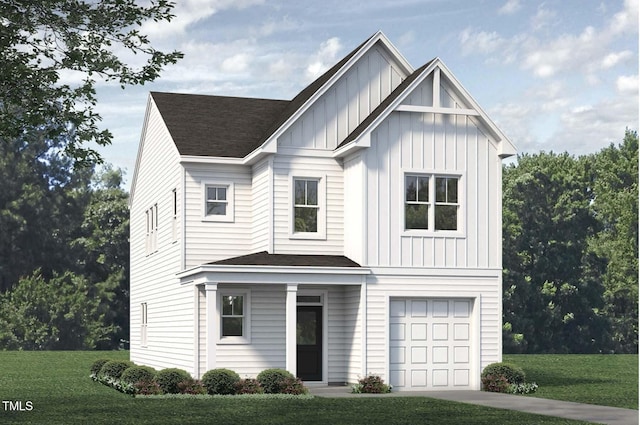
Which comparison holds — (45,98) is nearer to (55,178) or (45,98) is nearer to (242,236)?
(242,236)

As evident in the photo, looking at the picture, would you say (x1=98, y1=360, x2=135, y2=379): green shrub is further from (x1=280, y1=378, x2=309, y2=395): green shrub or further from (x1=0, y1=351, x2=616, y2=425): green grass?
(x1=280, y1=378, x2=309, y2=395): green shrub

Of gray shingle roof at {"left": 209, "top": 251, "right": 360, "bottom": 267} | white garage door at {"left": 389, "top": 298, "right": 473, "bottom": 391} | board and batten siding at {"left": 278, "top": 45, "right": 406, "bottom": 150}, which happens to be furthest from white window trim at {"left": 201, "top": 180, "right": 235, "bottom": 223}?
white garage door at {"left": 389, "top": 298, "right": 473, "bottom": 391}

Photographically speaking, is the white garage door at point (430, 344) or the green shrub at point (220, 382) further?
the white garage door at point (430, 344)

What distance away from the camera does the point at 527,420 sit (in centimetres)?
2183

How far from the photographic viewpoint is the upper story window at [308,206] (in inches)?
1244

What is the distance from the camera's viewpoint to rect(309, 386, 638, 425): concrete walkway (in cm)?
2273

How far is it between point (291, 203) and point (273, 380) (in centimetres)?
541

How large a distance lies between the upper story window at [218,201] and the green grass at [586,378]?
402 inches

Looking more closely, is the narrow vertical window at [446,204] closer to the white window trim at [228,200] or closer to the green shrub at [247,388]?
the white window trim at [228,200]

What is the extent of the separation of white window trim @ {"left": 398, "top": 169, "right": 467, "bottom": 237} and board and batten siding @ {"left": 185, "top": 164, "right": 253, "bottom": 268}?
16.0ft

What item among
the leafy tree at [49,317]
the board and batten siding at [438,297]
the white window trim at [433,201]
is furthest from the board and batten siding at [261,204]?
the leafy tree at [49,317]

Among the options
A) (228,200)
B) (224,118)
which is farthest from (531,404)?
(224,118)

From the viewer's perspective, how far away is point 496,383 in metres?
Answer: 30.3

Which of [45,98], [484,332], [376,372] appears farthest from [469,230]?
[45,98]
